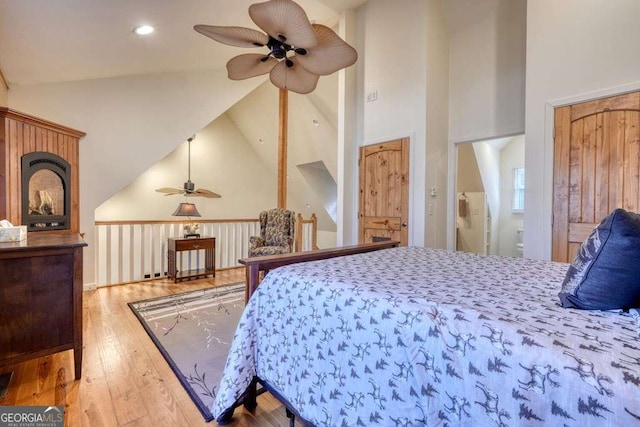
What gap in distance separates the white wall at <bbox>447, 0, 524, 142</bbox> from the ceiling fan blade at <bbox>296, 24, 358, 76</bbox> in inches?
84.7

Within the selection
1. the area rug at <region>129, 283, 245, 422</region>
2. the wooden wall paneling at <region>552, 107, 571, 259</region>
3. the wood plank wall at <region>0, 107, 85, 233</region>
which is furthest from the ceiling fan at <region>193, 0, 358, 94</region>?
the area rug at <region>129, 283, 245, 422</region>

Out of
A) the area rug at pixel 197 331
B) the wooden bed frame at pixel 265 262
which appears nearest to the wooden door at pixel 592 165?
the wooden bed frame at pixel 265 262

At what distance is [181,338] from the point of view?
2592mm

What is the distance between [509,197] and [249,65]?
5.36m

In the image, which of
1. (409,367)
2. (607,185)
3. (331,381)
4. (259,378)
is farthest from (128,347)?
(607,185)

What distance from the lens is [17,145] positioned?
9.24 feet

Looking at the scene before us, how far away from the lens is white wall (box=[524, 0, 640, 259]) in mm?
2369

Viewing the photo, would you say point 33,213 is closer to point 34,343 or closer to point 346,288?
point 34,343

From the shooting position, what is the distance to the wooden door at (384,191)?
147 inches

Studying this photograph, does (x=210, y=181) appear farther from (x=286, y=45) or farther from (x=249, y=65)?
(x=286, y=45)

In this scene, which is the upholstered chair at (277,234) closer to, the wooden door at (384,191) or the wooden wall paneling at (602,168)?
the wooden door at (384,191)

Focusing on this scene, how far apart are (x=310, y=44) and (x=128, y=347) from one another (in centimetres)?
272

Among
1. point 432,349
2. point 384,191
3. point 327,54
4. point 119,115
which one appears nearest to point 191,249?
point 119,115

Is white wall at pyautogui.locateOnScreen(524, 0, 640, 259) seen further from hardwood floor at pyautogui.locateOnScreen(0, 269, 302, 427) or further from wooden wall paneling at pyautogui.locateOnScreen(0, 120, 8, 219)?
wooden wall paneling at pyautogui.locateOnScreen(0, 120, 8, 219)
